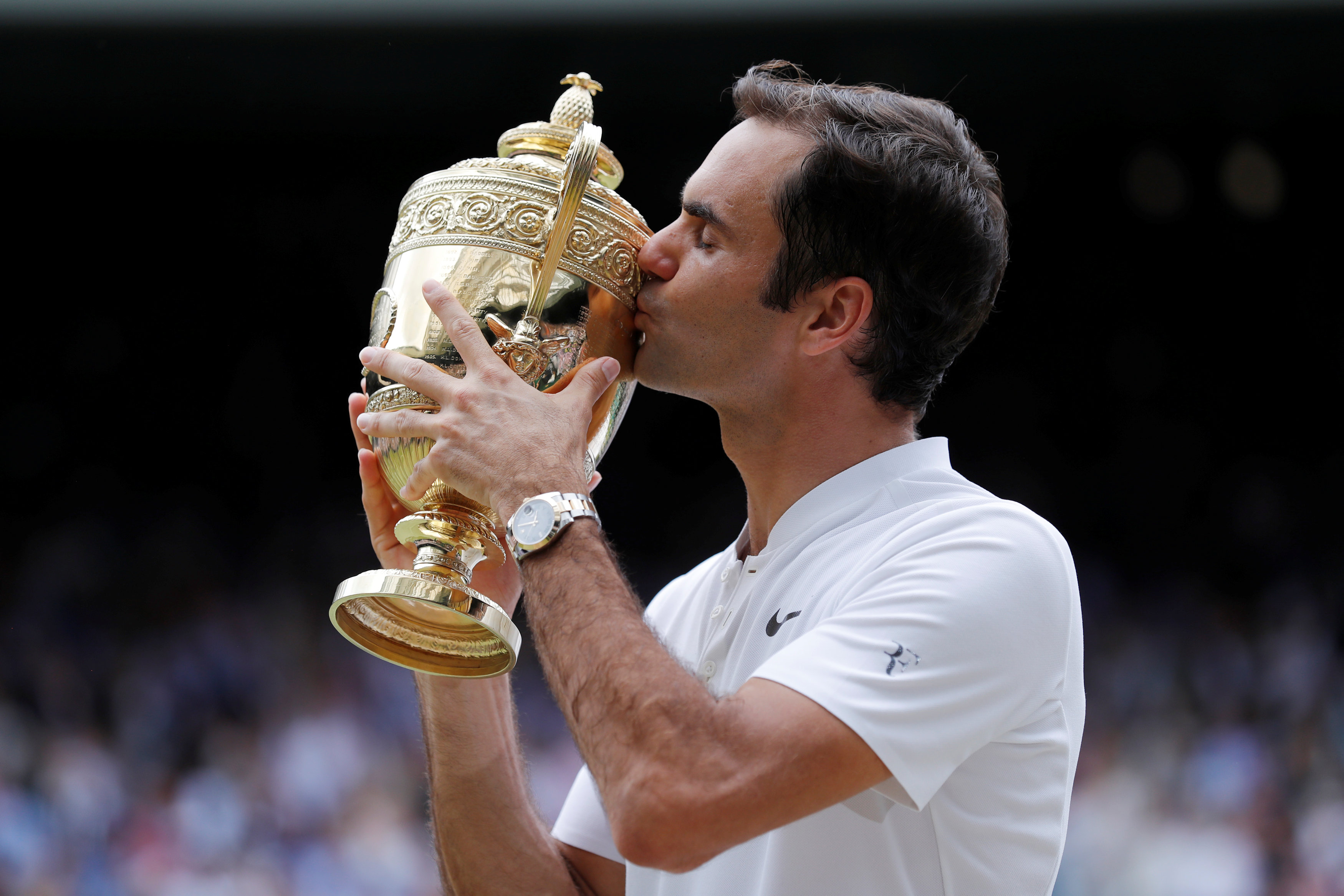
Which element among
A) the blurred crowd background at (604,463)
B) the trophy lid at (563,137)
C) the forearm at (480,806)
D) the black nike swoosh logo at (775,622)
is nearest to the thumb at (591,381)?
the trophy lid at (563,137)

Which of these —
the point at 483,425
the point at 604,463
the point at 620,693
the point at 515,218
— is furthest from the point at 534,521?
the point at 604,463

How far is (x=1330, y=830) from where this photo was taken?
6875 millimetres

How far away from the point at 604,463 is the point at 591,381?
7513mm

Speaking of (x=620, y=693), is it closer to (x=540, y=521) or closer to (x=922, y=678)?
(x=540, y=521)

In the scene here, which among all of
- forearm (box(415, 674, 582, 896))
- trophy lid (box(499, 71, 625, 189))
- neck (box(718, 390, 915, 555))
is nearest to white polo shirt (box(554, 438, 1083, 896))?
neck (box(718, 390, 915, 555))

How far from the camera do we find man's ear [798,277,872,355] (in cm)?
203

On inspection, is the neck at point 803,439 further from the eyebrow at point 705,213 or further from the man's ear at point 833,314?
the eyebrow at point 705,213

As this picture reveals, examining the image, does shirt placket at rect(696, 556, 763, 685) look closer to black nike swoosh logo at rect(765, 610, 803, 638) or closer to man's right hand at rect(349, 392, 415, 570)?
black nike swoosh logo at rect(765, 610, 803, 638)

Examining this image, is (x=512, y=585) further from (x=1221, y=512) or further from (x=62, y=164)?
(x=1221, y=512)

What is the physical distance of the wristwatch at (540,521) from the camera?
1.62 m

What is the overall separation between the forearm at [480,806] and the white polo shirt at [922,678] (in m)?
0.31

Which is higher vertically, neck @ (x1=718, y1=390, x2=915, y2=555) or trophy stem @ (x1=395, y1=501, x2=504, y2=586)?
neck @ (x1=718, y1=390, x2=915, y2=555)

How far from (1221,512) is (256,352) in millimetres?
7185

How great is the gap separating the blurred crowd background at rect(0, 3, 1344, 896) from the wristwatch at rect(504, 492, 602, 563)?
5.27 metres
